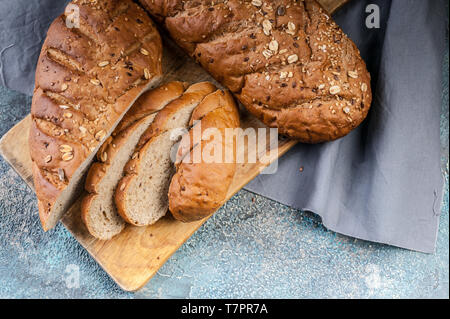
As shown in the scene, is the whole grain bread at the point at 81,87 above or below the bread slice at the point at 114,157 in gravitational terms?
above

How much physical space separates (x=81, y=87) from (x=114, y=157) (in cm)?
37

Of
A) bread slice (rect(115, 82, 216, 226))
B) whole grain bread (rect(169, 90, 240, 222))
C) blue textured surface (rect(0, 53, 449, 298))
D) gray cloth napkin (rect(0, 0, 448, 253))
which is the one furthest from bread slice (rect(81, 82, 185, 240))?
gray cloth napkin (rect(0, 0, 448, 253))

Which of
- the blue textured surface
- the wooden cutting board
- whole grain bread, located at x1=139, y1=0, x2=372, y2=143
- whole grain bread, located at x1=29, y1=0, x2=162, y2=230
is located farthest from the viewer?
the blue textured surface

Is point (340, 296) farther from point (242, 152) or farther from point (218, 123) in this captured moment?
point (218, 123)

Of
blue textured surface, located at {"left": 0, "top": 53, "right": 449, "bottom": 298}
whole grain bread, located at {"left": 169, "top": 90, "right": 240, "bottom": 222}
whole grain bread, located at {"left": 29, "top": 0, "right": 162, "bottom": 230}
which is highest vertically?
whole grain bread, located at {"left": 29, "top": 0, "right": 162, "bottom": 230}

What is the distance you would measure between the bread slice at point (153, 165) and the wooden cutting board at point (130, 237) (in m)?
0.11

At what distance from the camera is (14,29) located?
237 cm

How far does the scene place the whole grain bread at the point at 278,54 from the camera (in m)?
2.08

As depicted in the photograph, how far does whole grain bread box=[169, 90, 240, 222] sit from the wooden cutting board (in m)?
0.24

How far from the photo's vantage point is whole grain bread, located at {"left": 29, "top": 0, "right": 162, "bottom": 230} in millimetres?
1974

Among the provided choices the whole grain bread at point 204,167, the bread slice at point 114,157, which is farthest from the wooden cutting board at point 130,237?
the whole grain bread at point 204,167

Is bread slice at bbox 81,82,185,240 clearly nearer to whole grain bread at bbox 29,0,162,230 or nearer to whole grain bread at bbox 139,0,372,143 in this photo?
whole grain bread at bbox 29,0,162,230

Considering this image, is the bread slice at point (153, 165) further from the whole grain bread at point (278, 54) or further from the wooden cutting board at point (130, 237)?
the whole grain bread at point (278, 54)
